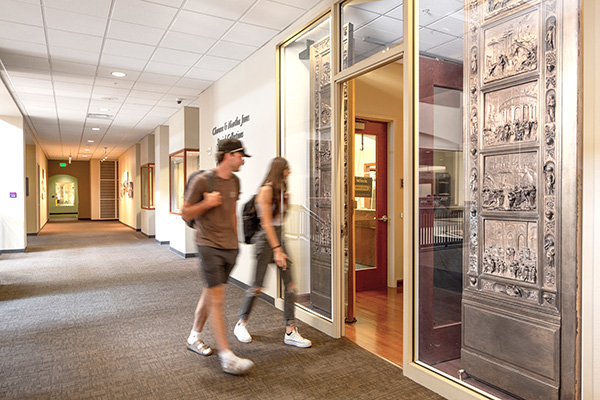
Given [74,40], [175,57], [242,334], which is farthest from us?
[175,57]

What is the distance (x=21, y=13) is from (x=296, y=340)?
4.34 metres

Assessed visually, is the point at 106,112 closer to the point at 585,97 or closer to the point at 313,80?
the point at 313,80

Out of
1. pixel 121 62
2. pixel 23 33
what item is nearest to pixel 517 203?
pixel 23 33

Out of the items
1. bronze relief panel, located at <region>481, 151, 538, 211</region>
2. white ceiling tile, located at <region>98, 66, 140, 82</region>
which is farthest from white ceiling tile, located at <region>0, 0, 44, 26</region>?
bronze relief panel, located at <region>481, 151, 538, 211</region>

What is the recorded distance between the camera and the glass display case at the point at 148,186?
1313 centimetres

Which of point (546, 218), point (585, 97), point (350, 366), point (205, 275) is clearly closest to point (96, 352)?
point (205, 275)

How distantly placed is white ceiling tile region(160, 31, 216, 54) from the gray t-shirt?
278cm

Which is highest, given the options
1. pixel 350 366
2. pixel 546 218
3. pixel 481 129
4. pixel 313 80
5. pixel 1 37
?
pixel 1 37

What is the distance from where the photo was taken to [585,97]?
2.03m

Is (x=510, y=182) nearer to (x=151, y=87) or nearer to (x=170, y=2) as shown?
(x=170, y=2)

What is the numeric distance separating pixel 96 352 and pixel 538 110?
147 inches

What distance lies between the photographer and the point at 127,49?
548cm

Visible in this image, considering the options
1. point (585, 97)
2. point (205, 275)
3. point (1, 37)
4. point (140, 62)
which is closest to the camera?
point (585, 97)

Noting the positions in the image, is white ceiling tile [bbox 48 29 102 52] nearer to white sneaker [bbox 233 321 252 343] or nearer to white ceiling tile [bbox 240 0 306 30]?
white ceiling tile [bbox 240 0 306 30]
